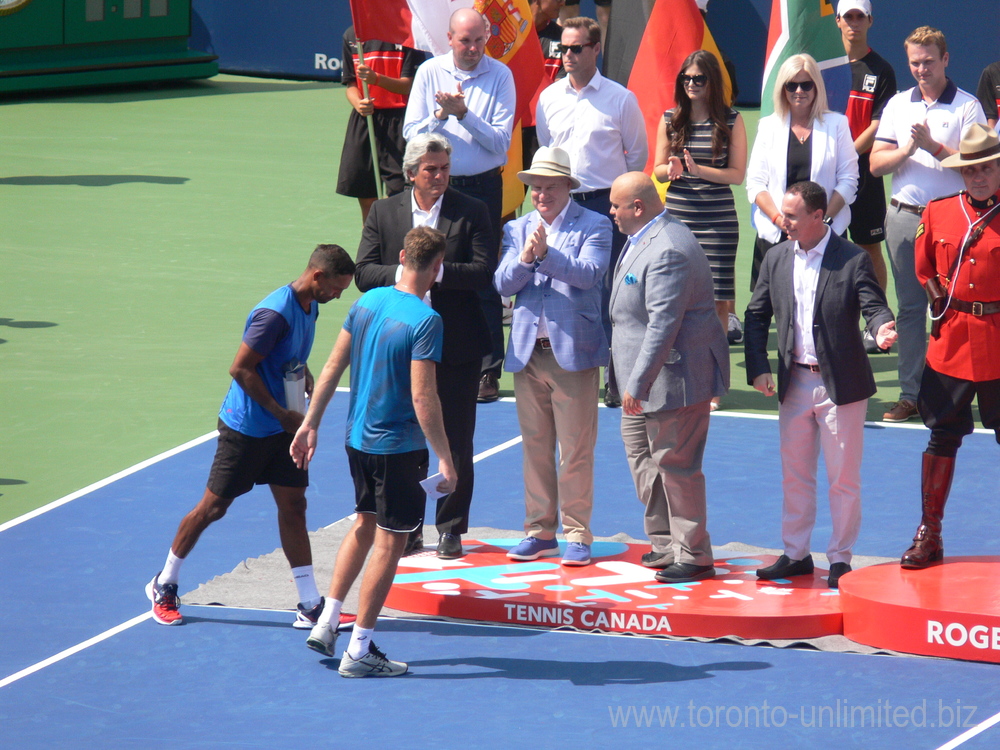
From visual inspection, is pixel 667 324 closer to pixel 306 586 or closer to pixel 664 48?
pixel 306 586

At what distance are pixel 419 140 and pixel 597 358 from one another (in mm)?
1443

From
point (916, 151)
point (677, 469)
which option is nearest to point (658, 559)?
point (677, 469)

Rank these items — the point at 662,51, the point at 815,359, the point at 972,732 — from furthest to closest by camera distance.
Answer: the point at 662,51 → the point at 815,359 → the point at 972,732

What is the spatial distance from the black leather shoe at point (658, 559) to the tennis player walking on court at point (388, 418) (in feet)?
5.18

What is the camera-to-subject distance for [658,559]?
314 inches

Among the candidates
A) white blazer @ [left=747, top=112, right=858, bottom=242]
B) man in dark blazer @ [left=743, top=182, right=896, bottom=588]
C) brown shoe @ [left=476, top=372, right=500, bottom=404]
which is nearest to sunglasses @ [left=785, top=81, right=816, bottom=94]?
white blazer @ [left=747, top=112, right=858, bottom=242]

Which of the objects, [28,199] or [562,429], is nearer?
[562,429]

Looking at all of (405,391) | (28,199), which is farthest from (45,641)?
(28,199)

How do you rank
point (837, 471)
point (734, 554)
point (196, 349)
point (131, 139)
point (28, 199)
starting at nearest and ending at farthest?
1. point (837, 471)
2. point (734, 554)
3. point (196, 349)
4. point (28, 199)
5. point (131, 139)

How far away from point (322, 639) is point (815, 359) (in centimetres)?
273

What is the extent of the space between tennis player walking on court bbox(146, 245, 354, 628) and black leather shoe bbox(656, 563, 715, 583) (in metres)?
1.73

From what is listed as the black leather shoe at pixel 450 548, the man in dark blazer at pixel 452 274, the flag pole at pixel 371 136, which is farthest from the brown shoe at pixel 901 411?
the flag pole at pixel 371 136

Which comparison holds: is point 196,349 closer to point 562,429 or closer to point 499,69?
point 499,69

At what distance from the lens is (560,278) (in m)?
7.79
